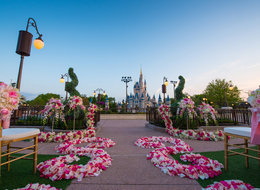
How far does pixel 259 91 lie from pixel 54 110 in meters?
6.99

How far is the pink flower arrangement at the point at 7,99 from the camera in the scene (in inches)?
83.3

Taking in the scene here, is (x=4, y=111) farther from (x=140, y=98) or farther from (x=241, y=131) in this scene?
(x=140, y=98)

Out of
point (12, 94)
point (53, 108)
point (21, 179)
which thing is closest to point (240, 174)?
point (21, 179)

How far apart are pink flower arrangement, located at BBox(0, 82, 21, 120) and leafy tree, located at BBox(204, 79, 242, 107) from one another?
147ft

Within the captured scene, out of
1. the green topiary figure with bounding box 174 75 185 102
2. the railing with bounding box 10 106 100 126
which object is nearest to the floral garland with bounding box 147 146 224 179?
the railing with bounding box 10 106 100 126

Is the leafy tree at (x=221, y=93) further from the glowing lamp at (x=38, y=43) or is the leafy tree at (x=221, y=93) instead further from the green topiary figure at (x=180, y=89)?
the glowing lamp at (x=38, y=43)

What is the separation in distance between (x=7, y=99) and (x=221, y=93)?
47386 millimetres

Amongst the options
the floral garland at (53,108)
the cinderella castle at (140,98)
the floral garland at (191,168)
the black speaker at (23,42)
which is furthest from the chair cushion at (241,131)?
the cinderella castle at (140,98)

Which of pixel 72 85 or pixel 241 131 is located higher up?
pixel 72 85

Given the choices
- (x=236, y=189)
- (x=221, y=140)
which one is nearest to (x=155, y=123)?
(x=221, y=140)

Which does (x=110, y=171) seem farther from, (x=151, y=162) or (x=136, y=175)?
(x=151, y=162)

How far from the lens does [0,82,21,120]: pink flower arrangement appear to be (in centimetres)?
212

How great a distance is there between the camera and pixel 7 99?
2.19 m

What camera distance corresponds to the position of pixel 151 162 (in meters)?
3.19
